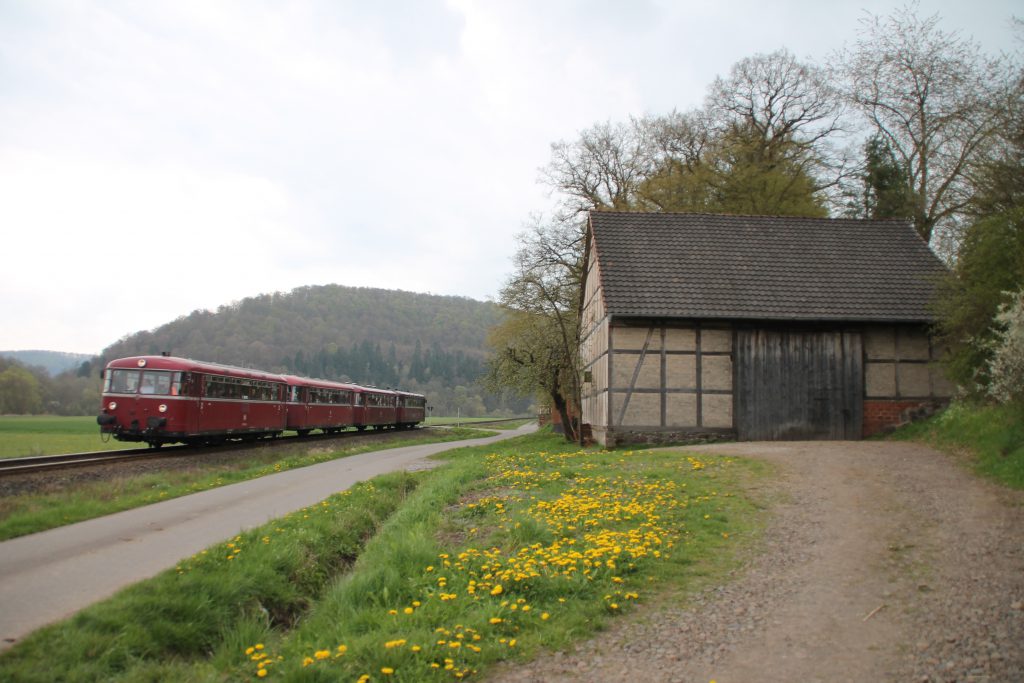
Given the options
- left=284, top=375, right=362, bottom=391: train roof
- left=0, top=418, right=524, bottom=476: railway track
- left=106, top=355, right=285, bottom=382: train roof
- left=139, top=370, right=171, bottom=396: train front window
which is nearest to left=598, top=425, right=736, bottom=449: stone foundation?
left=0, top=418, right=524, bottom=476: railway track

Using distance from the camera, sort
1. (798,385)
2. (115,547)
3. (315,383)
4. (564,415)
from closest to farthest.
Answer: (115,547) → (798,385) → (564,415) → (315,383)

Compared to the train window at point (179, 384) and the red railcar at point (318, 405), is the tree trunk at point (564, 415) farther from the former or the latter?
the train window at point (179, 384)

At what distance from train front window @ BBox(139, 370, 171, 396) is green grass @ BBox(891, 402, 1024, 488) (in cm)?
1963

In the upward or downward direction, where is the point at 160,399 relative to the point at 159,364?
downward

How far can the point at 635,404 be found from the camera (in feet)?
63.9

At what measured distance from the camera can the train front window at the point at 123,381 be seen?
21.3 m

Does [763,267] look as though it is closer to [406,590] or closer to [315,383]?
[406,590]

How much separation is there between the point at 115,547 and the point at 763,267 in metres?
18.1

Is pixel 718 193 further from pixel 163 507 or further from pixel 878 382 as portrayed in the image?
pixel 163 507

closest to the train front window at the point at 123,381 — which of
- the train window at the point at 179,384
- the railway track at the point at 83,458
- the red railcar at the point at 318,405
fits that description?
the train window at the point at 179,384

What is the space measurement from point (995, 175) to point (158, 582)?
1691 cm

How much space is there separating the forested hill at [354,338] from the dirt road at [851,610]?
3205 inches

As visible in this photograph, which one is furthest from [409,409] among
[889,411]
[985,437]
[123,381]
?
[985,437]

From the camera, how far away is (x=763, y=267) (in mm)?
21266
